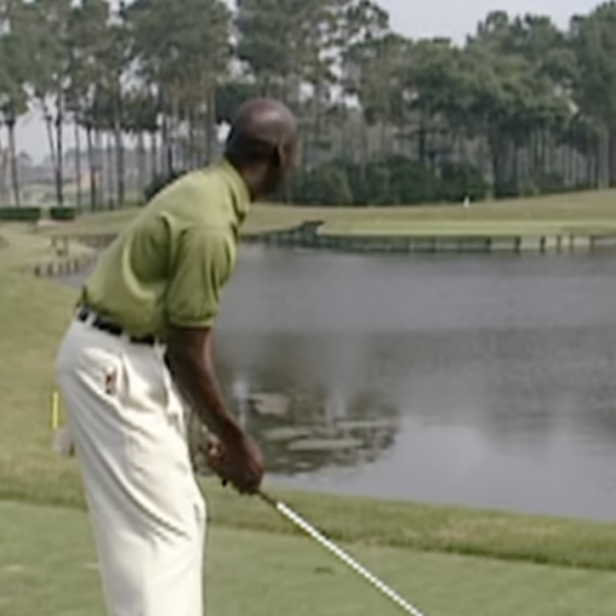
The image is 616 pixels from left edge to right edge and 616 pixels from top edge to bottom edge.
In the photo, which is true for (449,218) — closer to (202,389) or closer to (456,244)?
(456,244)

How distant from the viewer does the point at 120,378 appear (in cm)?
468

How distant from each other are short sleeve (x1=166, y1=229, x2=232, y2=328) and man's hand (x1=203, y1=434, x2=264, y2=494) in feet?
1.40

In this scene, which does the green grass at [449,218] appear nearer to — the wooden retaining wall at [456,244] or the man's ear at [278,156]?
the wooden retaining wall at [456,244]

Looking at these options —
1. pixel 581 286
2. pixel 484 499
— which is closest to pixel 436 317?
pixel 581 286

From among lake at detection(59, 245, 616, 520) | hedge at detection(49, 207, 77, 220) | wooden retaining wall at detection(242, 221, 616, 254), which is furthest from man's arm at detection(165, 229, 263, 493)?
hedge at detection(49, 207, 77, 220)

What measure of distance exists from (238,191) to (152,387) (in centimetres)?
57

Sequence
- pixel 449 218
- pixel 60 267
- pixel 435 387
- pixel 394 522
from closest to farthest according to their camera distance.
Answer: pixel 394 522
pixel 435 387
pixel 60 267
pixel 449 218

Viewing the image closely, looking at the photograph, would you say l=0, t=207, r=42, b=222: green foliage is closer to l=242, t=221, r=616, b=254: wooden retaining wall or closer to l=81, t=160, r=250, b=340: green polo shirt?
l=242, t=221, r=616, b=254: wooden retaining wall

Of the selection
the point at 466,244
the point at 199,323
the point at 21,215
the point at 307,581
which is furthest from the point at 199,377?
the point at 21,215

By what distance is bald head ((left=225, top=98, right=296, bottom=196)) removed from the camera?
15.3 feet

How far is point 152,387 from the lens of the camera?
15.5 feet

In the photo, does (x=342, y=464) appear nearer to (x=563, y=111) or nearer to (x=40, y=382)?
(x=40, y=382)

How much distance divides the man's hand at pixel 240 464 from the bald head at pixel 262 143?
683 mm

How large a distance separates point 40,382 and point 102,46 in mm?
92327
